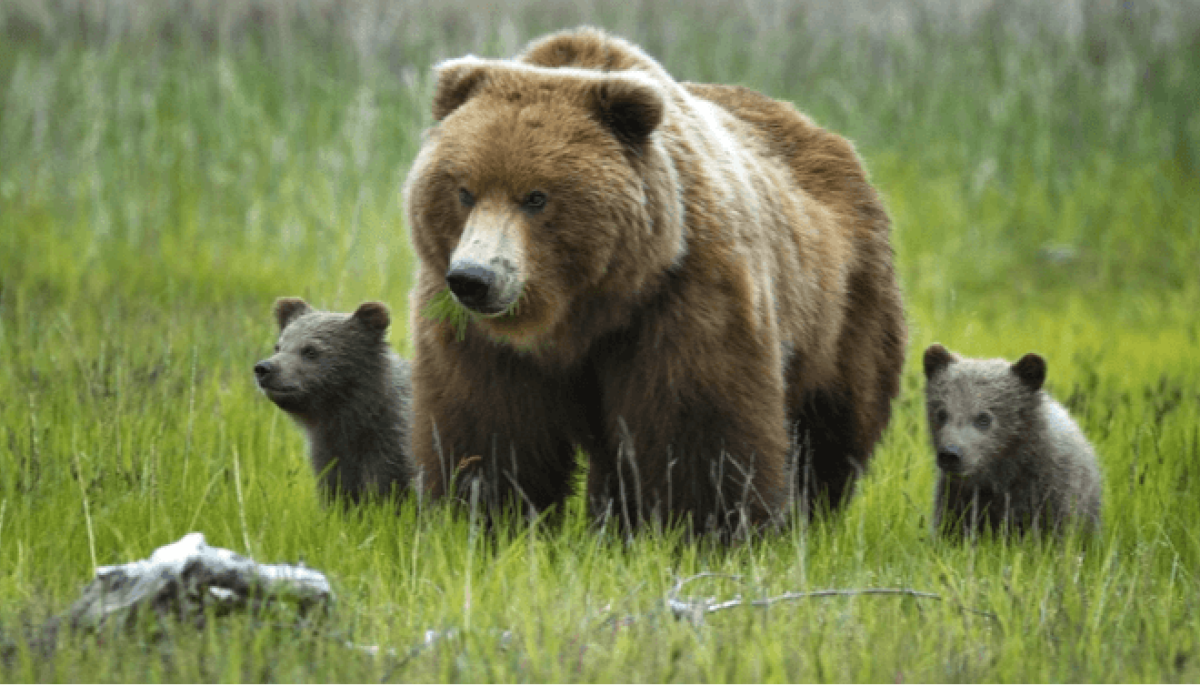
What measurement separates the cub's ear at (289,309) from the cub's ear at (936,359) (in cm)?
275

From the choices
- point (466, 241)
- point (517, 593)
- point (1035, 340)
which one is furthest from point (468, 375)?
point (1035, 340)

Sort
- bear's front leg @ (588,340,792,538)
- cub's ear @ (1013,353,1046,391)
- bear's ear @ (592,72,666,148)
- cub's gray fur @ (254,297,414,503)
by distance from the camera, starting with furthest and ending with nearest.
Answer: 1. cub's gray fur @ (254,297,414,503)
2. cub's ear @ (1013,353,1046,391)
3. bear's front leg @ (588,340,792,538)
4. bear's ear @ (592,72,666,148)

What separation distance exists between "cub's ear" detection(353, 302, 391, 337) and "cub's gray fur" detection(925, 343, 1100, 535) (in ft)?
7.75

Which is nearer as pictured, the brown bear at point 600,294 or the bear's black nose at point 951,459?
the brown bear at point 600,294

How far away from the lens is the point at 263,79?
44.3 ft

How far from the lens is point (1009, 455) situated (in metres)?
5.93

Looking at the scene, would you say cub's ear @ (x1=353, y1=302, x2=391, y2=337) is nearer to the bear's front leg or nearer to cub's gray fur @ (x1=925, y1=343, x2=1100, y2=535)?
the bear's front leg

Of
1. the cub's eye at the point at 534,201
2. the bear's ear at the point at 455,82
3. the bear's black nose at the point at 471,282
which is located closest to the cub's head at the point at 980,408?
the cub's eye at the point at 534,201

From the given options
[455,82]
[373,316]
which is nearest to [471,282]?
[455,82]

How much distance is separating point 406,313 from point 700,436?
5.06 m

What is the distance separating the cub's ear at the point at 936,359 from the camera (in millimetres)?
6164

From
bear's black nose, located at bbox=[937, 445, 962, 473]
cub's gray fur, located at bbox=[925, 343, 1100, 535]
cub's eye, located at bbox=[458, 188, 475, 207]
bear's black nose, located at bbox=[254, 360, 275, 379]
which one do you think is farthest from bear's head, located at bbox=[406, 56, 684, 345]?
cub's gray fur, located at bbox=[925, 343, 1100, 535]

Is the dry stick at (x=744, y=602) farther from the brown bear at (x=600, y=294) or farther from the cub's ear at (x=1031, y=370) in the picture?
the cub's ear at (x=1031, y=370)

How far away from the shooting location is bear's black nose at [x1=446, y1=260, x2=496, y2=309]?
4516 millimetres
